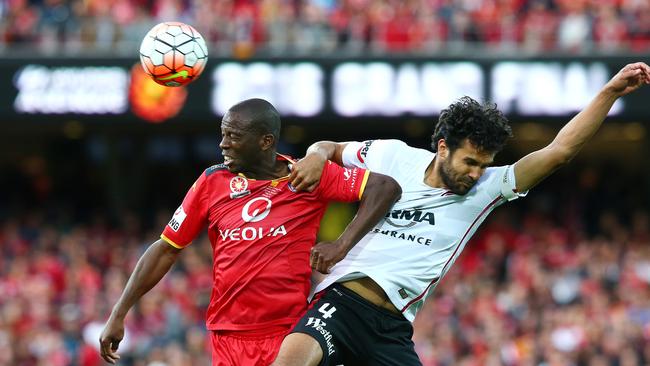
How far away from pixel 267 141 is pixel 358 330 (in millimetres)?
1119

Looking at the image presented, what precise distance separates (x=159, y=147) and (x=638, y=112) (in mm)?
8883

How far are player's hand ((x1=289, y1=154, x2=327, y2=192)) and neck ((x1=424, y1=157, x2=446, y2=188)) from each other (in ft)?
2.00

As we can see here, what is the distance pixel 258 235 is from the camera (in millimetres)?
6035

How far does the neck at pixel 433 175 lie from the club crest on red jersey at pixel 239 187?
3.23 feet

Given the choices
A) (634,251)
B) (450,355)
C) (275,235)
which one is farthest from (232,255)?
(634,251)

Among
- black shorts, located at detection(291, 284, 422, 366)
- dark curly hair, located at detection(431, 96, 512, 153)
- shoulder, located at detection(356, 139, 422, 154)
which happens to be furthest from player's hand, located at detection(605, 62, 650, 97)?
black shorts, located at detection(291, 284, 422, 366)

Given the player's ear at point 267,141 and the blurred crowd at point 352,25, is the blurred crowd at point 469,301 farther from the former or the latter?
the player's ear at point 267,141

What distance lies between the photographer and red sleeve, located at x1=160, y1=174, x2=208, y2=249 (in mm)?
6129

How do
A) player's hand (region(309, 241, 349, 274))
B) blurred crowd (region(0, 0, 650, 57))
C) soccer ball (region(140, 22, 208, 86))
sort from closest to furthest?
player's hand (region(309, 241, 349, 274)) → soccer ball (region(140, 22, 208, 86)) → blurred crowd (region(0, 0, 650, 57))

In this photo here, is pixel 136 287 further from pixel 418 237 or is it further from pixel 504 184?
pixel 504 184

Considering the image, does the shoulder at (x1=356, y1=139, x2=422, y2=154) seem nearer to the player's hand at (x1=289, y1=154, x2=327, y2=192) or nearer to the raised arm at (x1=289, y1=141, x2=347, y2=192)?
the raised arm at (x1=289, y1=141, x2=347, y2=192)

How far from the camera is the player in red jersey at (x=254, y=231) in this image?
19.7ft

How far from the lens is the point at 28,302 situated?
15.1 meters

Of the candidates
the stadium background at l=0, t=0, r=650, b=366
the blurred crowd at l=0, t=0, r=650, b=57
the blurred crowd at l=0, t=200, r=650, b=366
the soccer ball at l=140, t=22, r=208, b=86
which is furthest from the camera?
the blurred crowd at l=0, t=0, r=650, b=57
